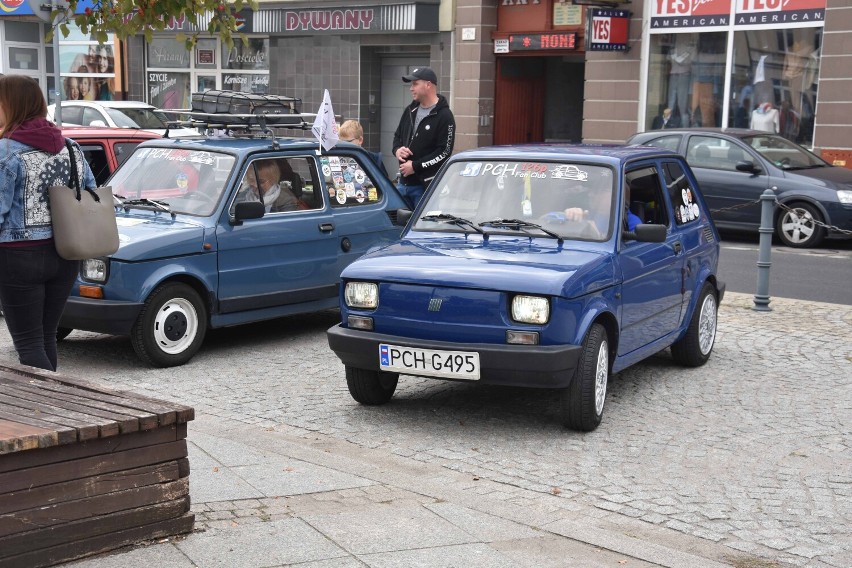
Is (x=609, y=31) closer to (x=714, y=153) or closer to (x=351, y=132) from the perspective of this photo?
(x=714, y=153)

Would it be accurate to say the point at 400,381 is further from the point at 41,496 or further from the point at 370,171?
the point at 41,496

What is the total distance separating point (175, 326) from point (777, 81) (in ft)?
50.4

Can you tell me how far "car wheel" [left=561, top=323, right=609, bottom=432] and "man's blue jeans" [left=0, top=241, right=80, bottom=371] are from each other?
9.35ft

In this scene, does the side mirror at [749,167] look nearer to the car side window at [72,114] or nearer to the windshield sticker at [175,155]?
the windshield sticker at [175,155]

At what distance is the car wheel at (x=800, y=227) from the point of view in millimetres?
16172

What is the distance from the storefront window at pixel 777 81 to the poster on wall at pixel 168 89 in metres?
15.8

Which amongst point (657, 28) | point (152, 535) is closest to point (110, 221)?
point (152, 535)

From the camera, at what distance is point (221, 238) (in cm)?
894

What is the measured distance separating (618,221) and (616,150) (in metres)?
0.88

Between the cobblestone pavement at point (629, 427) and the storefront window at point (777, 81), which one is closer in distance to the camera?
the cobblestone pavement at point (629, 427)

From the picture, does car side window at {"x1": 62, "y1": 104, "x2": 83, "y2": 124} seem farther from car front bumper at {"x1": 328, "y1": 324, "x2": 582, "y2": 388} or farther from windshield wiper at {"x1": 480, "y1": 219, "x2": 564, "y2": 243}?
car front bumper at {"x1": 328, "y1": 324, "x2": 582, "y2": 388}

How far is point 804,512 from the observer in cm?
563

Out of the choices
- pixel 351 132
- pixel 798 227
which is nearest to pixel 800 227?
pixel 798 227

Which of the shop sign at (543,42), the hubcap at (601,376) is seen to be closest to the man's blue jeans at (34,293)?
the hubcap at (601,376)
